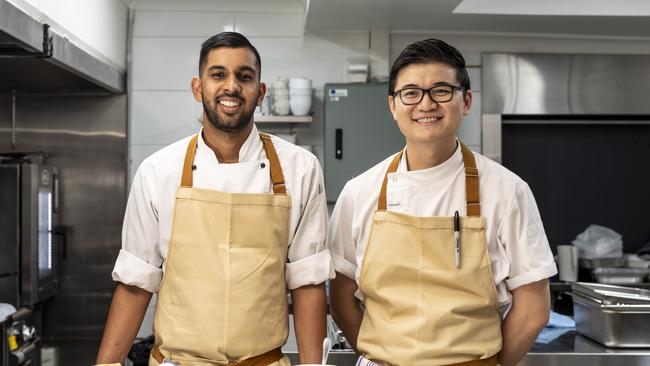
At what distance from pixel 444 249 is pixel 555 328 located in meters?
1.29

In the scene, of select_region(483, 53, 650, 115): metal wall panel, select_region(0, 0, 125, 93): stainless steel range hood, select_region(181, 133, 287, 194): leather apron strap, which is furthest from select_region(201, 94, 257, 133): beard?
select_region(483, 53, 650, 115): metal wall panel

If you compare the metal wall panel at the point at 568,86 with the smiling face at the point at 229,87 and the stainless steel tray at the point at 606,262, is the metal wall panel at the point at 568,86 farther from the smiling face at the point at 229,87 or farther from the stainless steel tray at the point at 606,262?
the smiling face at the point at 229,87

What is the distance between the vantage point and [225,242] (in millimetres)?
1724

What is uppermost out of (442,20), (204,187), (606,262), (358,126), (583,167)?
(442,20)

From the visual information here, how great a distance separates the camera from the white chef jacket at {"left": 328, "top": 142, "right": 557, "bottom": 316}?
1682 millimetres

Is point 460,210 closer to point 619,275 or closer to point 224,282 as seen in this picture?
point 224,282

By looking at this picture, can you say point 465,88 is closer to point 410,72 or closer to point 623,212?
point 410,72

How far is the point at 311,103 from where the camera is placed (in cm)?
416

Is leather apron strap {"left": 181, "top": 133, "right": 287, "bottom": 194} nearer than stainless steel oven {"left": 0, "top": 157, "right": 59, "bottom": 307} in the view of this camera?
Yes

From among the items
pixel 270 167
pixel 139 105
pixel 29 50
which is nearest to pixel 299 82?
pixel 139 105

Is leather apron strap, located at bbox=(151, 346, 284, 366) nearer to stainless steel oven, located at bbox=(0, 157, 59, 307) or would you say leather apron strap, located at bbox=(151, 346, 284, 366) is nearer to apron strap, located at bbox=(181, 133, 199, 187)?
apron strap, located at bbox=(181, 133, 199, 187)

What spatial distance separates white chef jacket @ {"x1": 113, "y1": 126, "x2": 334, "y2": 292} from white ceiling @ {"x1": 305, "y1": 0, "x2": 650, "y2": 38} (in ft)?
6.46

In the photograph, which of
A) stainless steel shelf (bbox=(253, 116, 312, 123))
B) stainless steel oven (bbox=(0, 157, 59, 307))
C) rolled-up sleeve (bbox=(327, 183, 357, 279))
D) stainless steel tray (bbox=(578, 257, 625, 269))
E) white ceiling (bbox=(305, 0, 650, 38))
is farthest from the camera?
stainless steel tray (bbox=(578, 257, 625, 269))

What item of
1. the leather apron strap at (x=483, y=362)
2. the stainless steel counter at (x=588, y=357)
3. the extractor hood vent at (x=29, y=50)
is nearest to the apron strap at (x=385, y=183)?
the leather apron strap at (x=483, y=362)
